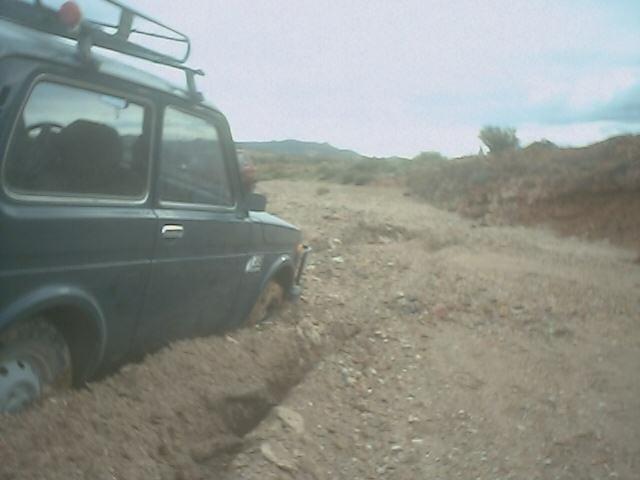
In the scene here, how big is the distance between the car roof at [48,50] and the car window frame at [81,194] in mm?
79

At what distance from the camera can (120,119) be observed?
12.0 feet

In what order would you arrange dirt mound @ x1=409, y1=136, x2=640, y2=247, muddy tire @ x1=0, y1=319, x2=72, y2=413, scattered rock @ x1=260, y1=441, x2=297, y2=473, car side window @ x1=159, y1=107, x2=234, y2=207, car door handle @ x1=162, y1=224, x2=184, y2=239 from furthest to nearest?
dirt mound @ x1=409, y1=136, x2=640, y2=247, car side window @ x1=159, y1=107, x2=234, y2=207, car door handle @ x1=162, y1=224, x2=184, y2=239, scattered rock @ x1=260, y1=441, x2=297, y2=473, muddy tire @ x1=0, y1=319, x2=72, y2=413

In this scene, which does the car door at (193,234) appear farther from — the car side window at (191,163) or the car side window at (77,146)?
the car side window at (77,146)

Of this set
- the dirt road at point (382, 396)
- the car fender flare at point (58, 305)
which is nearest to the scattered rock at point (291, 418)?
the dirt road at point (382, 396)

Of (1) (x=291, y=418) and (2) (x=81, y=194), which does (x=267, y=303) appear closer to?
(1) (x=291, y=418)

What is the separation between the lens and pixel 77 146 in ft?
11.0

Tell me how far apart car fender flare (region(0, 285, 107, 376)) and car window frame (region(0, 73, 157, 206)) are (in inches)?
15.1

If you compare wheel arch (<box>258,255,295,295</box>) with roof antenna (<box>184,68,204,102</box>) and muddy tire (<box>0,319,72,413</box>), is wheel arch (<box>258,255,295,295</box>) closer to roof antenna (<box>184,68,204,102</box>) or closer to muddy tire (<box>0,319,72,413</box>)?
roof antenna (<box>184,68,204,102</box>)

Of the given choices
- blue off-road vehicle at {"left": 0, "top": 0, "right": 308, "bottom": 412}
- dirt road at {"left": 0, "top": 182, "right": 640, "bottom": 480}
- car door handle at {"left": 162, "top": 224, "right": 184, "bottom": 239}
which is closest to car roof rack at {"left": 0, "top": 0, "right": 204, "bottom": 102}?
blue off-road vehicle at {"left": 0, "top": 0, "right": 308, "bottom": 412}

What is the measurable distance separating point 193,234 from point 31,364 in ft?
3.94

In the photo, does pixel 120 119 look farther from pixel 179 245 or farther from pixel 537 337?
pixel 537 337

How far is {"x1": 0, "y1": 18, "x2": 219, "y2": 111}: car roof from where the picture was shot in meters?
3.05

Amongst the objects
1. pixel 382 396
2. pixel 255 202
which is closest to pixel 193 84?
pixel 255 202

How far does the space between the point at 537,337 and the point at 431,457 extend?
2.92m
